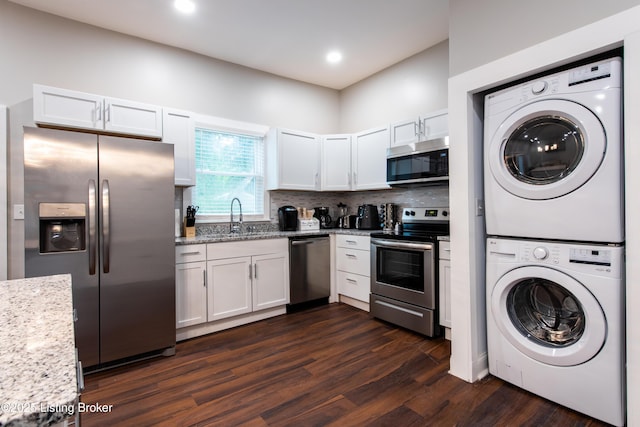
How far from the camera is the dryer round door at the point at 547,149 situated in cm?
170

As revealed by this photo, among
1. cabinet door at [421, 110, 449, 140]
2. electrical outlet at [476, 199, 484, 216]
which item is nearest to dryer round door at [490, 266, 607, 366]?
electrical outlet at [476, 199, 484, 216]

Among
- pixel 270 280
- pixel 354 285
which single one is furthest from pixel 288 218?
pixel 354 285

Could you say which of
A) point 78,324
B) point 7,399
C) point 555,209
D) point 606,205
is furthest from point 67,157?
point 606,205

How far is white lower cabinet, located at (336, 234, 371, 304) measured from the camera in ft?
11.5

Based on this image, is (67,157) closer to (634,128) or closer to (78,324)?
(78,324)

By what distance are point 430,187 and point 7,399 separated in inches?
141

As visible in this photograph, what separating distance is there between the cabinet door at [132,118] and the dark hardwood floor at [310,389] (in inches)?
77.5

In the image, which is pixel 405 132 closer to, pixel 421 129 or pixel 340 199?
pixel 421 129

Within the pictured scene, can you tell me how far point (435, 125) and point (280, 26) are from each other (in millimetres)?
1808

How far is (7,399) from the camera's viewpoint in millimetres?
495

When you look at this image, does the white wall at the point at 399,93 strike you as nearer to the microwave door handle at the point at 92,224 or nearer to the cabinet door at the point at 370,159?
the cabinet door at the point at 370,159

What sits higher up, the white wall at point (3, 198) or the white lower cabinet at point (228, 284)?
the white wall at point (3, 198)

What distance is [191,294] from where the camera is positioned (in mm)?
2885

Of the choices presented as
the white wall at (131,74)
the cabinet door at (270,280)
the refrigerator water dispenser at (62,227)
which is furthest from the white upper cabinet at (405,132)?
the refrigerator water dispenser at (62,227)
